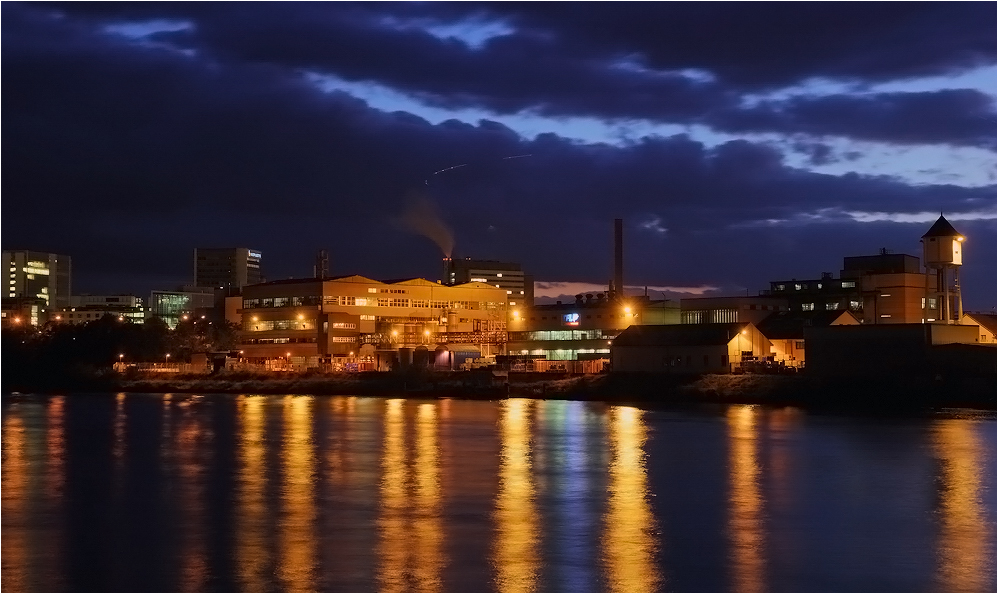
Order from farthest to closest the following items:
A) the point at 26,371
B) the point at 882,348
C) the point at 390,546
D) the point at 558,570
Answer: the point at 26,371 → the point at 882,348 → the point at 390,546 → the point at 558,570

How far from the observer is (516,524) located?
17.1 m

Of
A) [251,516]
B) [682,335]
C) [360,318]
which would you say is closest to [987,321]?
[682,335]

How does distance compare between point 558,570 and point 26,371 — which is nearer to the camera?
point 558,570

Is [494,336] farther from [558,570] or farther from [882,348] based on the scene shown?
[558,570]

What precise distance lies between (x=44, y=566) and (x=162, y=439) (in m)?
19.0

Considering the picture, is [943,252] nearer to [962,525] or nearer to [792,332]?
[792,332]

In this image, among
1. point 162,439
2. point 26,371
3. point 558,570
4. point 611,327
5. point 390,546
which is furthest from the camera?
point 26,371

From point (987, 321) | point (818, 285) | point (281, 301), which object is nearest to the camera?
point (987, 321)

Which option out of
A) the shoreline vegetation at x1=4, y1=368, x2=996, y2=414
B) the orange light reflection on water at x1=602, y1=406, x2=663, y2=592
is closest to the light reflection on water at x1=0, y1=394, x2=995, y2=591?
the orange light reflection on water at x1=602, y1=406, x2=663, y2=592

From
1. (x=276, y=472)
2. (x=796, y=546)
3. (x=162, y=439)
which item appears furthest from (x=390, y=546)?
(x=162, y=439)

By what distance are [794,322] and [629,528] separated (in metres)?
47.8

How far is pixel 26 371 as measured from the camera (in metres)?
86.1

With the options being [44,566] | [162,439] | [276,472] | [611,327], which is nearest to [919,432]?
[276,472]

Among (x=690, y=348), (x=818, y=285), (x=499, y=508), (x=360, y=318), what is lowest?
(x=499, y=508)
